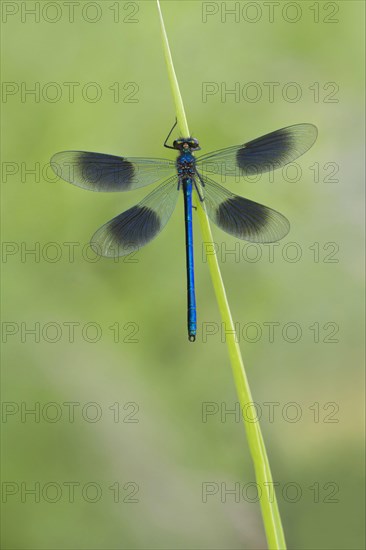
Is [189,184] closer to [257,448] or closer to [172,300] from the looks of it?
[172,300]

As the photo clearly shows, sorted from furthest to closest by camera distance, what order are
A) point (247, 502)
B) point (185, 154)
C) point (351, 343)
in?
1. point (351, 343)
2. point (247, 502)
3. point (185, 154)

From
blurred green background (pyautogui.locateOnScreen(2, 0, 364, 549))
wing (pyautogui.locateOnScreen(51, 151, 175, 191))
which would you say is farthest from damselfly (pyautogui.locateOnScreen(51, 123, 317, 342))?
blurred green background (pyautogui.locateOnScreen(2, 0, 364, 549))

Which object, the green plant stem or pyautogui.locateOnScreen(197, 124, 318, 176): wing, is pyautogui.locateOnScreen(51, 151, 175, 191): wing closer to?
pyautogui.locateOnScreen(197, 124, 318, 176): wing

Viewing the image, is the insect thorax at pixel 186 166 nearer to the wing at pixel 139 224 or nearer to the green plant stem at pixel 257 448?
the wing at pixel 139 224

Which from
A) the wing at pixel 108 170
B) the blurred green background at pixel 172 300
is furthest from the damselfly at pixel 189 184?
the blurred green background at pixel 172 300

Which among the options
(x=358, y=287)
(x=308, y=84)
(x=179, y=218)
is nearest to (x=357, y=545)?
(x=358, y=287)

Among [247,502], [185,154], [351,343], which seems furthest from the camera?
[351,343]

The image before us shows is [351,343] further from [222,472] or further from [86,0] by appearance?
[86,0]
